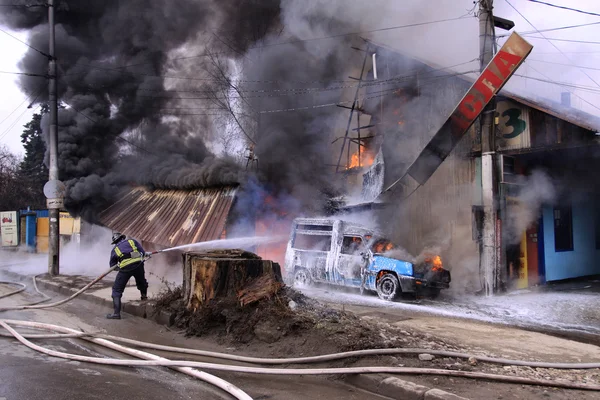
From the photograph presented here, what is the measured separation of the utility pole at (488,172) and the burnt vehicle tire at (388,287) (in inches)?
97.5

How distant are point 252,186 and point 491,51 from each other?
262 inches

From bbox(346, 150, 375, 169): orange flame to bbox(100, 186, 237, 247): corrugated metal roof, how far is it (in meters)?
4.83

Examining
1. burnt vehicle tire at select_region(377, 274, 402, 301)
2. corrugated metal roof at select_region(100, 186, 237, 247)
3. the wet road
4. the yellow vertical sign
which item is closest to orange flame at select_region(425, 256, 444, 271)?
the wet road

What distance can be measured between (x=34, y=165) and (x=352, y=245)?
3383 centimetres

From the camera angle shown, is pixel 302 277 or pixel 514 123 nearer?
pixel 514 123

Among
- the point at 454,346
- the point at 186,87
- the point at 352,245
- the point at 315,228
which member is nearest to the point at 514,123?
the point at 352,245

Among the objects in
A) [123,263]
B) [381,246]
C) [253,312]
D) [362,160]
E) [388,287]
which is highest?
[362,160]

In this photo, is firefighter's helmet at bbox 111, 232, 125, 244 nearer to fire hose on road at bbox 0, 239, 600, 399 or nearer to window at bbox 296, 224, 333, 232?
fire hose on road at bbox 0, 239, 600, 399

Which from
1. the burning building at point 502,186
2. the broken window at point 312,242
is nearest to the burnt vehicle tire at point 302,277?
the broken window at point 312,242

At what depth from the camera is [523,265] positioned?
1109cm

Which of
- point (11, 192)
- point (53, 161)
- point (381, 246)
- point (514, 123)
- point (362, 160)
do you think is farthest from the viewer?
point (11, 192)

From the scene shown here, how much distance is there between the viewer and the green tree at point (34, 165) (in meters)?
33.6

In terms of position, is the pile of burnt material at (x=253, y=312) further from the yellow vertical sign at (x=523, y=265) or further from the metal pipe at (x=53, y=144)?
the metal pipe at (x=53, y=144)

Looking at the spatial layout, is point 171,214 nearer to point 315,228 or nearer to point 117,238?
point 315,228
